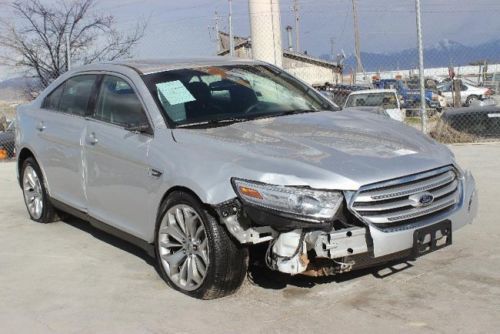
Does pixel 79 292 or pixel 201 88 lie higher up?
pixel 201 88

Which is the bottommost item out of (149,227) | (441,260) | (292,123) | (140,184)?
(441,260)

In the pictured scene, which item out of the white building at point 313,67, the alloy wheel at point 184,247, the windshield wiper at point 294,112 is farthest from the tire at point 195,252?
the white building at point 313,67

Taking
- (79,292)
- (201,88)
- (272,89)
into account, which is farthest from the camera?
(272,89)

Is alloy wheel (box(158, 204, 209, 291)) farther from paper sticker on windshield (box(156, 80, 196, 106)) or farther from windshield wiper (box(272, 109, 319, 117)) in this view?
windshield wiper (box(272, 109, 319, 117))

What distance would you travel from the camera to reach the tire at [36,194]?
6.44 m

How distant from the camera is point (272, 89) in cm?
541

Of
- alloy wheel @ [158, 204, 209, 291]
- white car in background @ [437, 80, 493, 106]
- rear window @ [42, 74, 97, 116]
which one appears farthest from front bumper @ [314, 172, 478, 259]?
white car in background @ [437, 80, 493, 106]

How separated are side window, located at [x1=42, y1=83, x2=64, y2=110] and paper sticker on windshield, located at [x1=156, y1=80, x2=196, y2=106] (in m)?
1.72

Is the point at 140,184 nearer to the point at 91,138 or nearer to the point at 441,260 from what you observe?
the point at 91,138

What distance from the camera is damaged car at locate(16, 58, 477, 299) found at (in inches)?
148

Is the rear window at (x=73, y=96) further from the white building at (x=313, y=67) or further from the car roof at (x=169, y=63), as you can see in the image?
the white building at (x=313, y=67)

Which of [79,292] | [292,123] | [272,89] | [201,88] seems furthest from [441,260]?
[79,292]

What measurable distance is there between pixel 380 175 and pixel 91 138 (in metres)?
2.57

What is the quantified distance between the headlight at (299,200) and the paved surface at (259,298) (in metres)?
0.68
